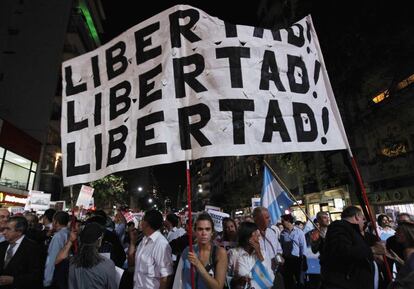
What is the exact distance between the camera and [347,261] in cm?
363

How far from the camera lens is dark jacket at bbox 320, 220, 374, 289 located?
359 centimetres

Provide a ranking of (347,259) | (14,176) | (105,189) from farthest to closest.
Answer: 1. (105,189)
2. (14,176)
3. (347,259)

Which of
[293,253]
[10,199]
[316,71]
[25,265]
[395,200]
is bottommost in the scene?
[293,253]

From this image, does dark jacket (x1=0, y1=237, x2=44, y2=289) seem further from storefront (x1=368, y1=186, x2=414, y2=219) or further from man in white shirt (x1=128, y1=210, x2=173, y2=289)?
storefront (x1=368, y1=186, x2=414, y2=219)

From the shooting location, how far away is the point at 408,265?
335cm

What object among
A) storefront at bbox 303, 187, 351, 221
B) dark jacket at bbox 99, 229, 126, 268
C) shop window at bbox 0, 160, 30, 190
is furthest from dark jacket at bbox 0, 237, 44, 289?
shop window at bbox 0, 160, 30, 190

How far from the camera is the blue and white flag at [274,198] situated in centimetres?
646

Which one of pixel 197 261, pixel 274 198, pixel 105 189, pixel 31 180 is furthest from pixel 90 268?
pixel 105 189

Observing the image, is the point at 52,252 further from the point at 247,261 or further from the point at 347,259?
the point at 347,259

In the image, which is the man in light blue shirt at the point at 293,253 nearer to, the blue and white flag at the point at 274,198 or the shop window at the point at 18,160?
the blue and white flag at the point at 274,198

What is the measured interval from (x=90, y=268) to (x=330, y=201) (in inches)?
997

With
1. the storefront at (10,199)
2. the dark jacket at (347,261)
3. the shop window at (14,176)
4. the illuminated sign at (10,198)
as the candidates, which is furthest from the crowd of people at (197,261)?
the shop window at (14,176)

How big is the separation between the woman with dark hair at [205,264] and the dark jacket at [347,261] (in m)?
1.33

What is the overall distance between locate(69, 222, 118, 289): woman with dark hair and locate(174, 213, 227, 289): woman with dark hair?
30.4 inches
